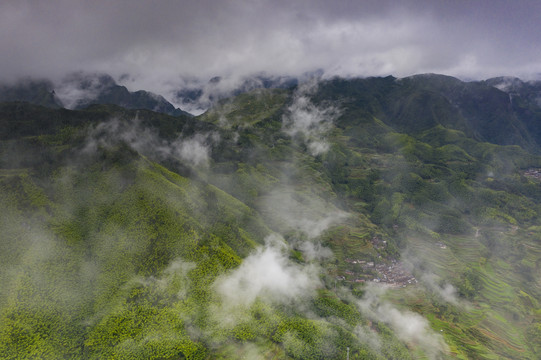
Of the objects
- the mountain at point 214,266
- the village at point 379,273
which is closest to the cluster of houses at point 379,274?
the village at point 379,273

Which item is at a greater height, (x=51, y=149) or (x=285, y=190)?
(x=51, y=149)

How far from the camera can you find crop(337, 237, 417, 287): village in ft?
364

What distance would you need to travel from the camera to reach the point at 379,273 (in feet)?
375

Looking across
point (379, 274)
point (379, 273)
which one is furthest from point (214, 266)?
point (379, 273)

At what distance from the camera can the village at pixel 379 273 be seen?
364 feet

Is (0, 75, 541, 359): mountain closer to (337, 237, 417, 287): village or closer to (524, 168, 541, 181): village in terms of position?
(337, 237, 417, 287): village

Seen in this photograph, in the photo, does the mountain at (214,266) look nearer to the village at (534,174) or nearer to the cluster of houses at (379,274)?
the cluster of houses at (379,274)

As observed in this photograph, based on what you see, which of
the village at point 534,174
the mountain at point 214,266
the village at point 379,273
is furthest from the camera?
the village at point 534,174

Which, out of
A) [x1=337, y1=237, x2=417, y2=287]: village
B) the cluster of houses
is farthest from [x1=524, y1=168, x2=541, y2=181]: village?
the cluster of houses

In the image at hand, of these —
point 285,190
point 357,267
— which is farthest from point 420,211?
point 285,190

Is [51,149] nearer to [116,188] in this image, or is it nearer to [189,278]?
[116,188]

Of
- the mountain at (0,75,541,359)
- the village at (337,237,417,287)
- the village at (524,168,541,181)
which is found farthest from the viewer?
the village at (524,168,541,181)

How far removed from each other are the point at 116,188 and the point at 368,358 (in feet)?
321

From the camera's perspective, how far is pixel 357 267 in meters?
116
